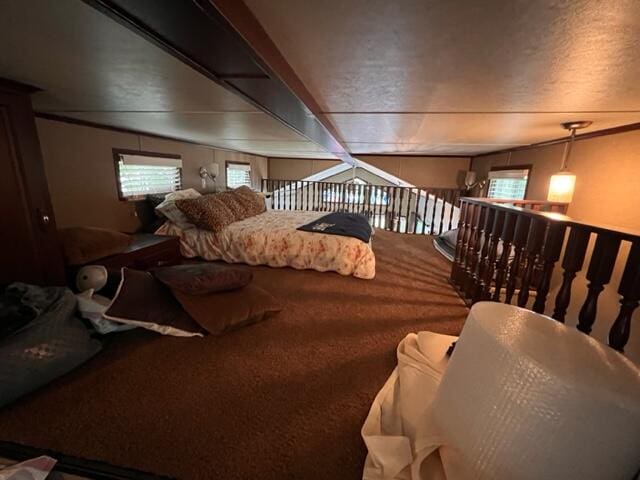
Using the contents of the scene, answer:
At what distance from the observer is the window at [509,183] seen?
3555 millimetres

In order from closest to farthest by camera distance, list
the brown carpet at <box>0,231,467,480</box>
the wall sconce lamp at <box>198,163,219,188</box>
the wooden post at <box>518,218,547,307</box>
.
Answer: the brown carpet at <box>0,231,467,480</box> < the wooden post at <box>518,218,547,307</box> < the wall sconce lamp at <box>198,163,219,188</box>

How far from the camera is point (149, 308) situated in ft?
5.47

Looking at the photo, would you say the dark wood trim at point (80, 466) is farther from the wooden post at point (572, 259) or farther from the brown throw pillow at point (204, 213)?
the brown throw pillow at point (204, 213)

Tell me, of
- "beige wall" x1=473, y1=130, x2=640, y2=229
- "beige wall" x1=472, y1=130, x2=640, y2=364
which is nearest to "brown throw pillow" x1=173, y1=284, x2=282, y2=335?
"beige wall" x1=472, y1=130, x2=640, y2=364

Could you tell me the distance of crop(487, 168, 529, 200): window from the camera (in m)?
3.56

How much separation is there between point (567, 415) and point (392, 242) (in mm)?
3821

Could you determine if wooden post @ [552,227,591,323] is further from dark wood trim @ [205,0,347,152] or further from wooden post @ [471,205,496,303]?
dark wood trim @ [205,0,347,152]

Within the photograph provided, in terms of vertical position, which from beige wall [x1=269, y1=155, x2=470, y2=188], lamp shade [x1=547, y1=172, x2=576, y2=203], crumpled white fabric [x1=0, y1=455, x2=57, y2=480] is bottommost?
crumpled white fabric [x1=0, y1=455, x2=57, y2=480]

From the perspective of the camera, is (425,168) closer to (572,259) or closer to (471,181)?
(471,181)

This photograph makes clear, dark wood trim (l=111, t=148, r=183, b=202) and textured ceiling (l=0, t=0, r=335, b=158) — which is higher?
textured ceiling (l=0, t=0, r=335, b=158)

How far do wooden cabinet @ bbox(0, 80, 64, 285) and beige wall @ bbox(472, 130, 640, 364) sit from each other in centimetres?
374

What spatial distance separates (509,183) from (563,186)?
167 centimetres

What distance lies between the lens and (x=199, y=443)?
3.52 ft

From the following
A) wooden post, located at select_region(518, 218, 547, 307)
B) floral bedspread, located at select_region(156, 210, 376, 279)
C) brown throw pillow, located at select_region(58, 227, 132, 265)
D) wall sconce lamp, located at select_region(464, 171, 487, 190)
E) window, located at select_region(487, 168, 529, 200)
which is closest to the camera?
wooden post, located at select_region(518, 218, 547, 307)
